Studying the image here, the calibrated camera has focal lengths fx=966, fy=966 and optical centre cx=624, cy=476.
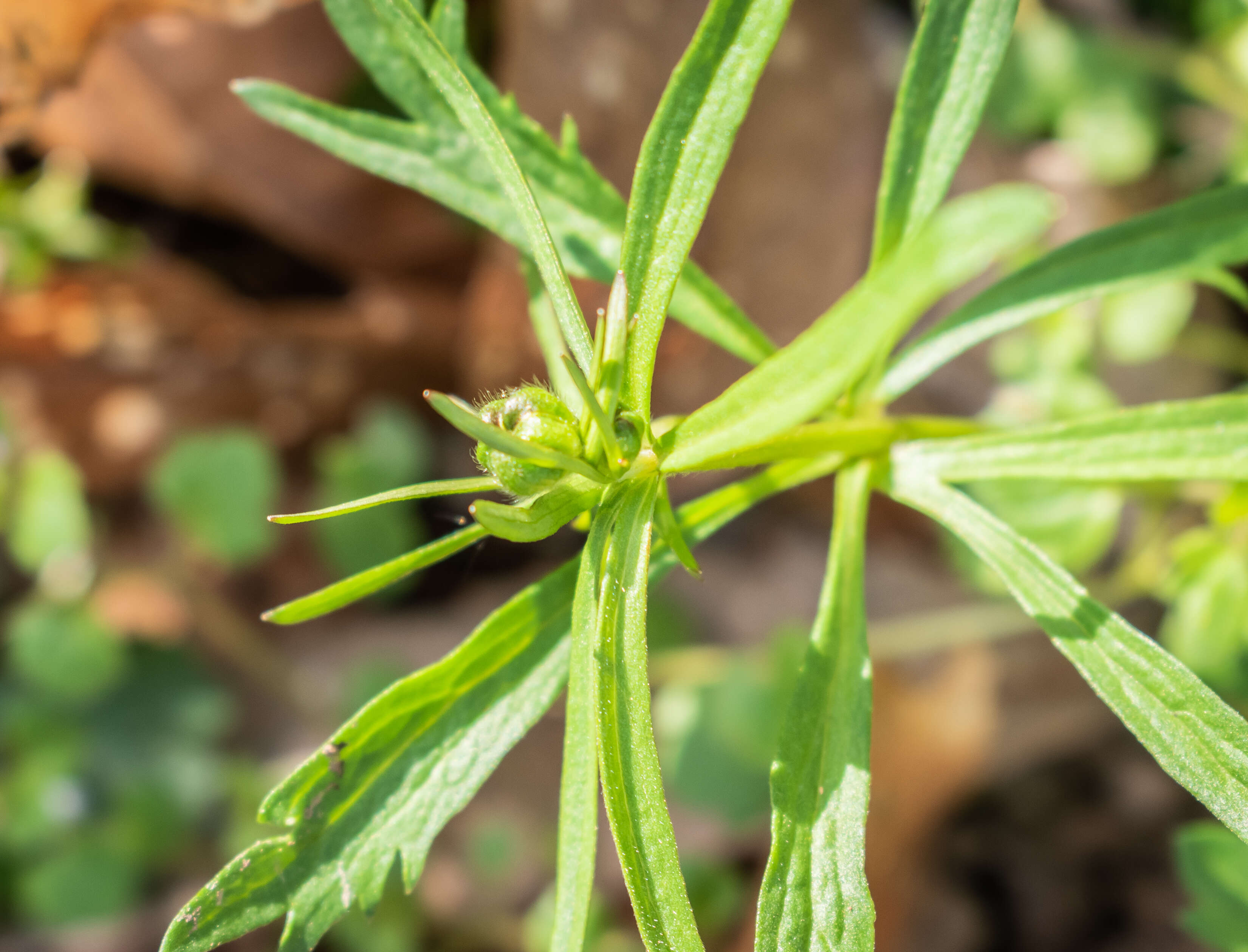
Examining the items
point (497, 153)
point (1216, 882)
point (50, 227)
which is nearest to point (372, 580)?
point (497, 153)

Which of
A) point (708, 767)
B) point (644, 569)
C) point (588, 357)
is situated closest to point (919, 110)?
point (588, 357)

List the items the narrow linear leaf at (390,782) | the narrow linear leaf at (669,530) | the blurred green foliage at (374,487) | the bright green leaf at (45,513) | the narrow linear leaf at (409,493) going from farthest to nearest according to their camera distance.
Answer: the blurred green foliage at (374,487) < the bright green leaf at (45,513) < the narrow linear leaf at (390,782) < the narrow linear leaf at (669,530) < the narrow linear leaf at (409,493)

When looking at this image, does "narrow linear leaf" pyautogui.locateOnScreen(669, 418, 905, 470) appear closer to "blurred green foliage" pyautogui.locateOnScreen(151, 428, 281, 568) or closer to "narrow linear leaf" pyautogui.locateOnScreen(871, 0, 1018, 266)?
"narrow linear leaf" pyautogui.locateOnScreen(871, 0, 1018, 266)

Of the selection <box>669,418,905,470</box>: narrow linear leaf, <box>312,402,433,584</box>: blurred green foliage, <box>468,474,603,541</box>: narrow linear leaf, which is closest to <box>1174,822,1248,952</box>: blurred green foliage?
<box>669,418,905,470</box>: narrow linear leaf

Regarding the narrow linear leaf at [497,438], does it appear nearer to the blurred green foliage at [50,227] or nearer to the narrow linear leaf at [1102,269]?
the narrow linear leaf at [1102,269]

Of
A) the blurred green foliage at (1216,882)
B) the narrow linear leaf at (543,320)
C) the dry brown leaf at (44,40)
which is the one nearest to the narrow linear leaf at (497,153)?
the narrow linear leaf at (543,320)

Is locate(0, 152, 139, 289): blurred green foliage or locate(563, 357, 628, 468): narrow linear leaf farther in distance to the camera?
locate(0, 152, 139, 289): blurred green foliage
